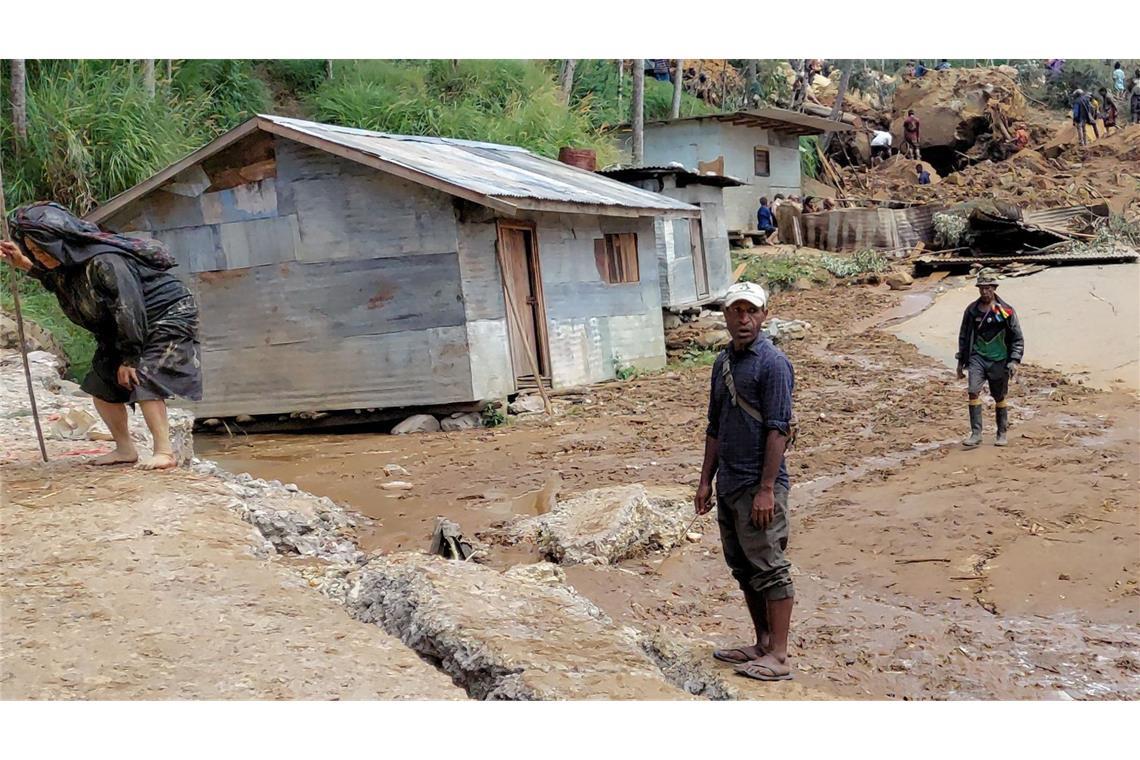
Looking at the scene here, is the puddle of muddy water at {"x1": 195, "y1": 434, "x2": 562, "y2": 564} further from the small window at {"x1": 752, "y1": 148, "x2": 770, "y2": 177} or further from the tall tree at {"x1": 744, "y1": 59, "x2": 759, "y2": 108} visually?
the tall tree at {"x1": 744, "y1": 59, "x2": 759, "y2": 108}

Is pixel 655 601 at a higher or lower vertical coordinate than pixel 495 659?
lower

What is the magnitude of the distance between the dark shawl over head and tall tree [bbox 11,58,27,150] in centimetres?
1042

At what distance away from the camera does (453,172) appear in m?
11.7

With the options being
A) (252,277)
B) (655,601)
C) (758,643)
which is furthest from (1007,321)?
(252,277)

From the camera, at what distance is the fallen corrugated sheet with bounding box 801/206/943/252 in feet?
78.1

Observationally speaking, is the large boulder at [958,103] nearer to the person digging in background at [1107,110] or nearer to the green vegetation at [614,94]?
the person digging in background at [1107,110]

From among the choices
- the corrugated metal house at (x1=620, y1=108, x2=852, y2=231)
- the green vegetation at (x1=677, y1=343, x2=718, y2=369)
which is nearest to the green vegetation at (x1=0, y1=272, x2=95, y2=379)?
the green vegetation at (x1=677, y1=343, x2=718, y2=369)

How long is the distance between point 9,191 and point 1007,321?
1329cm

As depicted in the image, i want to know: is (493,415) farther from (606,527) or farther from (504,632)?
(504,632)

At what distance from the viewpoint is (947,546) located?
6434 mm

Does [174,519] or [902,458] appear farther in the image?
[902,458]

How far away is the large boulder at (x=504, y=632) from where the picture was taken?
3.70 meters

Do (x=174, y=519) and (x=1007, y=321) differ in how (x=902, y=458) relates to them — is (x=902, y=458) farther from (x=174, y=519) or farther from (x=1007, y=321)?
(x=174, y=519)

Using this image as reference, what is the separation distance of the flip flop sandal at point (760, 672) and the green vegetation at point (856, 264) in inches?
716
